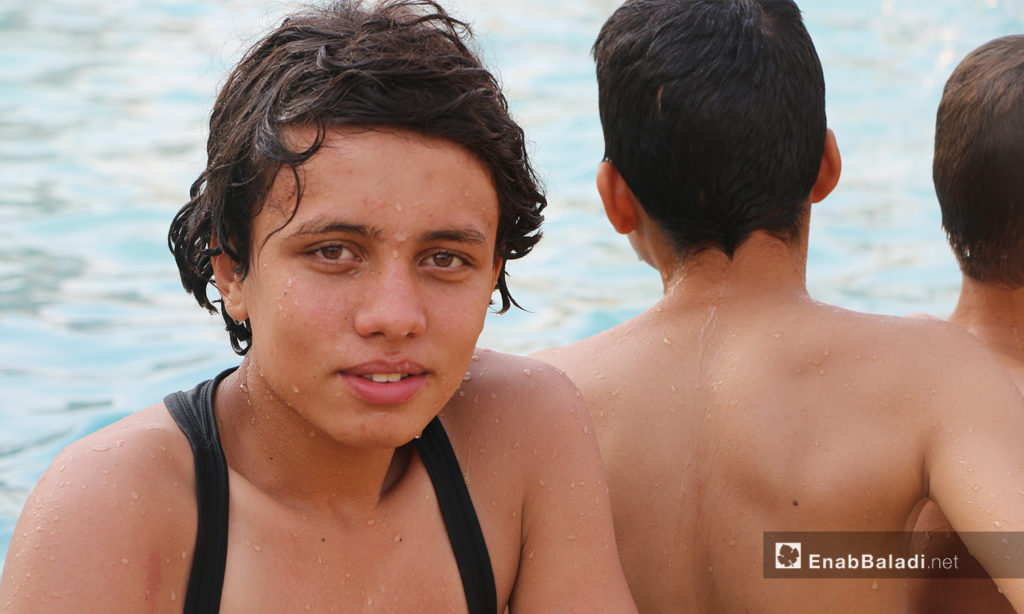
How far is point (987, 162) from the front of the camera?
2986 mm

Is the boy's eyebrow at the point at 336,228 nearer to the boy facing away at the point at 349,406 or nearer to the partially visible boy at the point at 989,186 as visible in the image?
the boy facing away at the point at 349,406

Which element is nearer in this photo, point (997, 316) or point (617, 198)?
point (617, 198)

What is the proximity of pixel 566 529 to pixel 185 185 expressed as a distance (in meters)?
6.60

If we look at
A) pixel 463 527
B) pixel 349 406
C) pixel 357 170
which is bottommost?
pixel 463 527

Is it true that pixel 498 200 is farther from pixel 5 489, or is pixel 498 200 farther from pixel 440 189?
pixel 5 489

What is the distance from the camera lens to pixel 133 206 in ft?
25.5

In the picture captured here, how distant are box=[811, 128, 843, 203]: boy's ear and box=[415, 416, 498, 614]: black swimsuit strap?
1.09 metres

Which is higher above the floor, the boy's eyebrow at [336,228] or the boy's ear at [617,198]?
the boy's eyebrow at [336,228]

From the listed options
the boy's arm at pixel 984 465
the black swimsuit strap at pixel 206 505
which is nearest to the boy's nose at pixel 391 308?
the black swimsuit strap at pixel 206 505

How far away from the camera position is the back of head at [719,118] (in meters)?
2.57

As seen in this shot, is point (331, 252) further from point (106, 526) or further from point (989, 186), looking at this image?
point (989, 186)

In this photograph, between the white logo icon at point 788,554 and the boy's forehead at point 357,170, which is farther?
the white logo icon at point 788,554

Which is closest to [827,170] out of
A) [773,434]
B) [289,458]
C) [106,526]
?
[773,434]

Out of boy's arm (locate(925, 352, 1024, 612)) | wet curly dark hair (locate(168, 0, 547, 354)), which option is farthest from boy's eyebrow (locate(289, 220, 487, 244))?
boy's arm (locate(925, 352, 1024, 612))
